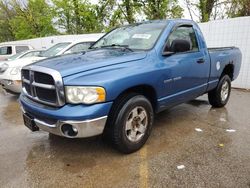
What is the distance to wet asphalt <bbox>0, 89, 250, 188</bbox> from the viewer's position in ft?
9.22

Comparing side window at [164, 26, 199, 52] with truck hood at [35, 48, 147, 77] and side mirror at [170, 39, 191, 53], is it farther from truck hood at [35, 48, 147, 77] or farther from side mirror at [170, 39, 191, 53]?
truck hood at [35, 48, 147, 77]

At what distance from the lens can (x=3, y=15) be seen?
1328 inches

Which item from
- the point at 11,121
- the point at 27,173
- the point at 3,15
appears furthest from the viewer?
the point at 3,15

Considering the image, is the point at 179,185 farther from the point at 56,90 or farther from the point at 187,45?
the point at 187,45

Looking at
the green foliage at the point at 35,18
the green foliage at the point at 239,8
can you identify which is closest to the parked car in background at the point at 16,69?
the green foliage at the point at 239,8

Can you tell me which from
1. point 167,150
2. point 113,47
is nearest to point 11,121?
point 113,47

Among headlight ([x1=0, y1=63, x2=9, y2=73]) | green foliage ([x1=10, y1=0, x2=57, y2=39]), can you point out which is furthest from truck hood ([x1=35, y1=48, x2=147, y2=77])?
green foliage ([x1=10, y1=0, x2=57, y2=39])

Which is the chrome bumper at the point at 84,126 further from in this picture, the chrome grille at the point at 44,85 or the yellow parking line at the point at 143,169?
the yellow parking line at the point at 143,169

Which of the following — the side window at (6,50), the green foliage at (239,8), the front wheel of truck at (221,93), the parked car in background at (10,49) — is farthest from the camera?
the green foliage at (239,8)

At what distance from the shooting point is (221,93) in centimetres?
558

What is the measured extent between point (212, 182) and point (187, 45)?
2.10m

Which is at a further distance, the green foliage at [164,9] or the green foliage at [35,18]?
the green foliage at [35,18]

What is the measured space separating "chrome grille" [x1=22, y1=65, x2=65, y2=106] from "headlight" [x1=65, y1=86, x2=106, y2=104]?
0.30 ft

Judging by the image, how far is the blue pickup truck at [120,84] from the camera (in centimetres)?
284
